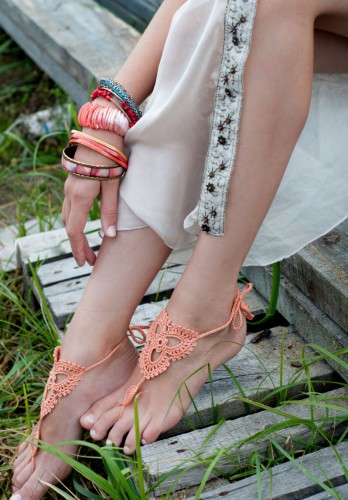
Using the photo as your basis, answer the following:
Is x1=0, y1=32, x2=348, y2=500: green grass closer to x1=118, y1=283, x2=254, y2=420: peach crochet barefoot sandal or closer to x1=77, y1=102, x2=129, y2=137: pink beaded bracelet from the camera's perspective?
x1=118, y1=283, x2=254, y2=420: peach crochet barefoot sandal

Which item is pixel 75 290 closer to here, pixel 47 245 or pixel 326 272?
pixel 47 245

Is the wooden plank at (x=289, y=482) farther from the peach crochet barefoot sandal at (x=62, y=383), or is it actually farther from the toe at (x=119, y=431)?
the peach crochet barefoot sandal at (x=62, y=383)

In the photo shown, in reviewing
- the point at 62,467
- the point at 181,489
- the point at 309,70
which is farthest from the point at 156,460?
the point at 309,70

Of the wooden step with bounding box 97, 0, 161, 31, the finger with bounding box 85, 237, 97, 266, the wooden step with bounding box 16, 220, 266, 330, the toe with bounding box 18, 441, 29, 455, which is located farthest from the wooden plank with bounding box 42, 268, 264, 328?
the wooden step with bounding box 97, 0, 161, 31

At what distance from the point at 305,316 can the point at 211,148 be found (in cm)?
48

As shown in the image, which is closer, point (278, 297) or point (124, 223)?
point (124, 223)

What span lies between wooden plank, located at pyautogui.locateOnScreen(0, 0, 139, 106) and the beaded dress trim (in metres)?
1.33

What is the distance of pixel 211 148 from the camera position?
1.34m

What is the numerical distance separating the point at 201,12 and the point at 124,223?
0.38 m

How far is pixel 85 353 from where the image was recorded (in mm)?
1506

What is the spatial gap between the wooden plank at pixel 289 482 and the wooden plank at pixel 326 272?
0.95 ft

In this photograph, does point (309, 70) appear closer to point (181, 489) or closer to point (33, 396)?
point (181, 489)

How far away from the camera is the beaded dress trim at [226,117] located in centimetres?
127

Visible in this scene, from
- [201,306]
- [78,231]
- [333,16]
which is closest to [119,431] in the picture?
[201,306]
